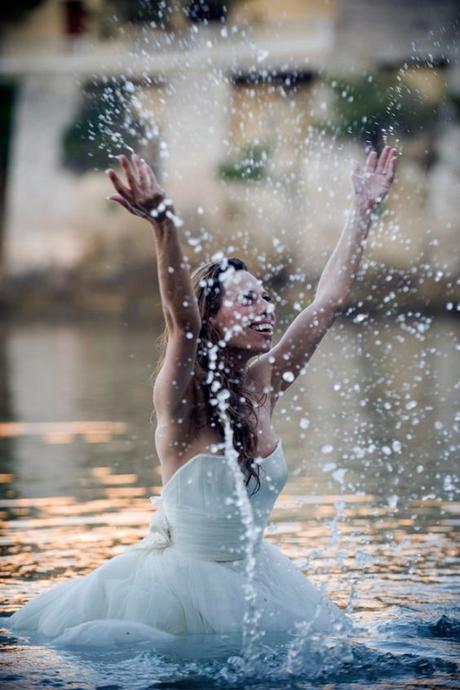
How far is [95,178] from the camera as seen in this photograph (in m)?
29.8

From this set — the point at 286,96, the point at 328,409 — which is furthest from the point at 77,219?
the point at 328,409

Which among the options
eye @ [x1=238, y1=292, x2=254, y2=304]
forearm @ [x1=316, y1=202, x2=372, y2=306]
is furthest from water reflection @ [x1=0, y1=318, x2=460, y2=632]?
eye @ [x1=238, y1=292, x2=254, y2=304]

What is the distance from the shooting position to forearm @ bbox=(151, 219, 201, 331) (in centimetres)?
397

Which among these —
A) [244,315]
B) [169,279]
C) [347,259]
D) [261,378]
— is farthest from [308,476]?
[169,279]

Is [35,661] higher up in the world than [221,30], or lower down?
lower down

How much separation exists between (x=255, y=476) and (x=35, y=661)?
3.00ft

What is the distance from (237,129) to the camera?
29.4 metres

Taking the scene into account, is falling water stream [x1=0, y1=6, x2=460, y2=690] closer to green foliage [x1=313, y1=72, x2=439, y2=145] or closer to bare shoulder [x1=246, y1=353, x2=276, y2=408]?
bare shoulder [x1=246, y1=353, x2=276, y2=408]

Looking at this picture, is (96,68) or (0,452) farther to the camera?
(96,68)

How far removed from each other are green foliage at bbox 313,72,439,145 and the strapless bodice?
22.3m

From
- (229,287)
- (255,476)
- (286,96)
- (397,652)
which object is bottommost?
(397,652)

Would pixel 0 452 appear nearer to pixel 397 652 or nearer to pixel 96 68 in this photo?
pixel 397 652

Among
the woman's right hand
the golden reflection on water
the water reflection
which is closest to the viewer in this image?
the woman's right hand

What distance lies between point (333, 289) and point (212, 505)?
3.10ft
